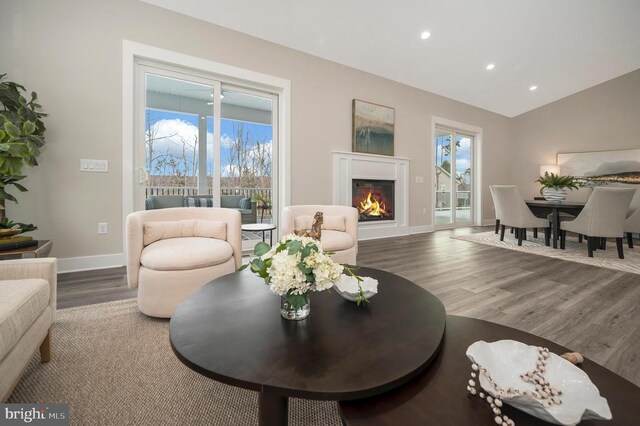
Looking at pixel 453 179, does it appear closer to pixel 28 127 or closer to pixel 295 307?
pixel 295 307

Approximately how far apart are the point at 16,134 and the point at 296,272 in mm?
2738

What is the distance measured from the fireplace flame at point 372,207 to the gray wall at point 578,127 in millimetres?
4594

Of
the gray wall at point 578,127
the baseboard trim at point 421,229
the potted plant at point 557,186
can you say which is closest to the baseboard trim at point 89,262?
the baseboard trim at point 421,229

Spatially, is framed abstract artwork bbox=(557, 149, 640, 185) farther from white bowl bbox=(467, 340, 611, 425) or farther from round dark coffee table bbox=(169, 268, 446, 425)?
white bowl bbox=(467, 340, 611, 425)

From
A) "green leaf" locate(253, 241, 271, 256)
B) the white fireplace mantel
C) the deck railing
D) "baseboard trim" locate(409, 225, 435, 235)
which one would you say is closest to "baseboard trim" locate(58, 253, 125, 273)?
the deck railing

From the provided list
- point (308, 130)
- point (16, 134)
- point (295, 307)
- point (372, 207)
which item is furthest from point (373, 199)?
point (16, 134)

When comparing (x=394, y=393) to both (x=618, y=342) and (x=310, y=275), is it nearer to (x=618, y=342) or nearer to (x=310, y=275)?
(x=310, y=275)

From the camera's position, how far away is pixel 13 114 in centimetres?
255

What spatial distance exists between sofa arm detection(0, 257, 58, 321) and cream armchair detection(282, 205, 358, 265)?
1.77 m

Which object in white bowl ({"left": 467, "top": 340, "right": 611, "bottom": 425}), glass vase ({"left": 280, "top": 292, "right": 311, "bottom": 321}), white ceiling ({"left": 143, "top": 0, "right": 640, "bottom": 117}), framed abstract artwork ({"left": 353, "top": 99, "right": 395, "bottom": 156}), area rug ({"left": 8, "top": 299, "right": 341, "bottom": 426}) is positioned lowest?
area rug ({"left": 8, "top": 299, "right": 341, "bottom": 426})

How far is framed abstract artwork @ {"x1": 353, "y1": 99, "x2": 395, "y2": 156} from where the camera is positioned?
4945 millimetres

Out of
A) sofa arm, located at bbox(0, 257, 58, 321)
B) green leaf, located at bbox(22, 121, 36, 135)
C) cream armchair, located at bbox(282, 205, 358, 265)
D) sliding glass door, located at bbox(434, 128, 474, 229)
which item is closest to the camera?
sofa arm, located at bbox(0, 257, 58, 321)

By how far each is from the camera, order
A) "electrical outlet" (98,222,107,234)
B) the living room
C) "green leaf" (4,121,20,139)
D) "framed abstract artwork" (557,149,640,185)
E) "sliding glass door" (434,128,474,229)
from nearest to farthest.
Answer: the living room
"green leaf" (4,121,20,139)
"electrical outlet" (98,222,107,234)
"framed abstract artwork" (557,149,640,185)
"sliding glass door" (434,128,474,229)

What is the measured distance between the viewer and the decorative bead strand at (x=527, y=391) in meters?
0.64
